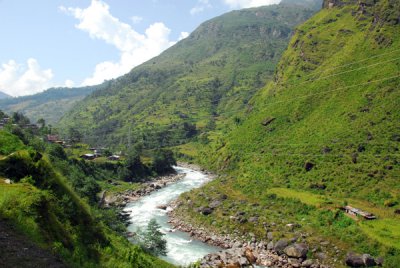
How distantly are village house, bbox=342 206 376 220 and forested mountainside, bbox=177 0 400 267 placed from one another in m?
0.99

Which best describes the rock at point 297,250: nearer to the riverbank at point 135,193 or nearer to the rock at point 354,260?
the rock at point 354,260

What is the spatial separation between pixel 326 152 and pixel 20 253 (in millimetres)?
72573

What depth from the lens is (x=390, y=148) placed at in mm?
66438

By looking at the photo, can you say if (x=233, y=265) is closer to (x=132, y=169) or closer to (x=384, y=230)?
(x=384, y=230)

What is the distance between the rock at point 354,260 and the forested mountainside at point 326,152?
110 cm

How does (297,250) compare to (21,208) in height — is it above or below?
below

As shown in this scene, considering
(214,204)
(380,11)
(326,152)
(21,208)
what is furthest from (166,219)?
(380,11)

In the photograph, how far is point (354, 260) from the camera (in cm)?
4266

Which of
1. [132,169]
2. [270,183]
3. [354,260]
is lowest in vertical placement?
[354,260]

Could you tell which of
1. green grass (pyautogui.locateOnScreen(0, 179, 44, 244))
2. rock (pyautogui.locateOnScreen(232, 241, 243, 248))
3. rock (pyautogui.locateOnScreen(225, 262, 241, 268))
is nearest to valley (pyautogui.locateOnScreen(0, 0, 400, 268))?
green grass (pyautogui.locateOnScreen(0, 179, 44, 244))

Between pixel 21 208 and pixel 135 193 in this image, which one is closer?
pixel 21 208

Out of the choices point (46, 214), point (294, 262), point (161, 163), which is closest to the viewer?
point (46, 214)

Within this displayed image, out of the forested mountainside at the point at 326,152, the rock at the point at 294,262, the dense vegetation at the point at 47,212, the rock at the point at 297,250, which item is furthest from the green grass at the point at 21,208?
the forested mountainside at the point at 326,152

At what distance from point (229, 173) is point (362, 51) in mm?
56259
